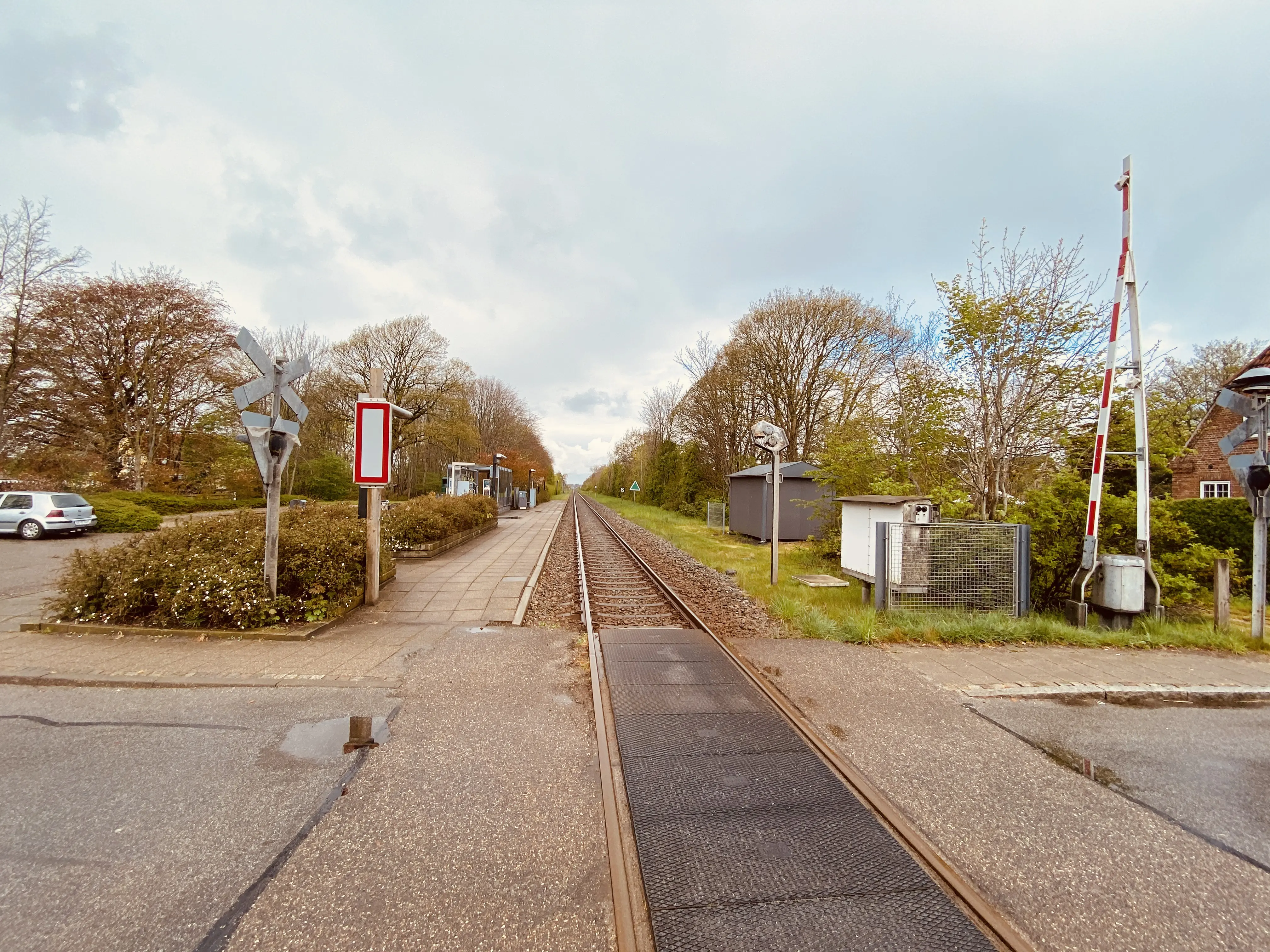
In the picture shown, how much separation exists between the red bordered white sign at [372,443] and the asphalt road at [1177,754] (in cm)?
715

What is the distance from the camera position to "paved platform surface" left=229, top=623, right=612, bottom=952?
1.98 meters

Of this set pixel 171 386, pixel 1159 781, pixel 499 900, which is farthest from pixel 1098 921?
pixel 171 386

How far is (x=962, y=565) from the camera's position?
23.3 ft

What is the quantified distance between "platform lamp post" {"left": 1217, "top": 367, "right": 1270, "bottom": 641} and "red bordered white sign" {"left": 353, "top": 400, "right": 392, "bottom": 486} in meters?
10.5

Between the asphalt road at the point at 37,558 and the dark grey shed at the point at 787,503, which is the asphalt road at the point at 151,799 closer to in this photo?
the asphalt road at the point at 37,558

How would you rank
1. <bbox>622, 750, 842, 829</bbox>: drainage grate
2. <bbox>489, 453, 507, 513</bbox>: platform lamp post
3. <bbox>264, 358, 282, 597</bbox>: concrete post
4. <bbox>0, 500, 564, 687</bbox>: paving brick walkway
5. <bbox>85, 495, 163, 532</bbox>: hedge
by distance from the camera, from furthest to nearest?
1. <bbox>489, 453, 507, 513</bbox>: platform lamp post
2. <bbox>85, 495, 163, 532</bbox>: hedge
3. <bbox>264, 358, 282, 597</bbox>: concrete post
4. <bbox>0, 500, 564, 687</bbox>: paving brick walkway
5. <bbox>622, 750, 842, 829</bbox>: drainage grate

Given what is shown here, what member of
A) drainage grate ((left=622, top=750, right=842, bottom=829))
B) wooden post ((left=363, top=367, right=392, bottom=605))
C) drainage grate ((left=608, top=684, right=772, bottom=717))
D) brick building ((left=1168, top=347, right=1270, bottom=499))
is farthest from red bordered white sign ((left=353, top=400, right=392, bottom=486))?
brick building ((left=1168, top=347, right=1270, bottom=499))

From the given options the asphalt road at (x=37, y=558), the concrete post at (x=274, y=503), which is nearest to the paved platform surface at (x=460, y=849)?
the concrete post at (x=274, y=503)

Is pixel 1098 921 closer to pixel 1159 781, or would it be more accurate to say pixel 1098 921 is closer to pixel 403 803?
pixel 1159 781

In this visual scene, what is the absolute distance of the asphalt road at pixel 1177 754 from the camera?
9.32 feet

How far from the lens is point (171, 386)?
85.3 ft

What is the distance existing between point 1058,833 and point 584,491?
474 feet

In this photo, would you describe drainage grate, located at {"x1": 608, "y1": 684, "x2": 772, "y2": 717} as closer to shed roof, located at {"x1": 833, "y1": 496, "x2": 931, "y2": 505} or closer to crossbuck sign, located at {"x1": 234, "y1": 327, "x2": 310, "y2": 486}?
shed roof, located at {"x1": 833, "y1": 496, "x2": 931, "y2": 505}

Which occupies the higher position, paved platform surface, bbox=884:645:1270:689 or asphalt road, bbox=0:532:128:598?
paved platform surface, bbox=884:645:1270:689
